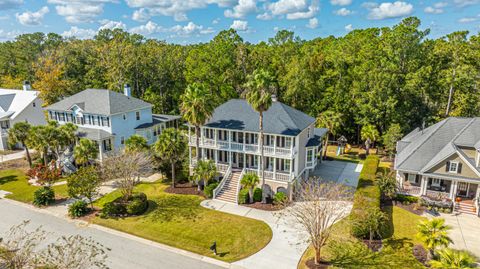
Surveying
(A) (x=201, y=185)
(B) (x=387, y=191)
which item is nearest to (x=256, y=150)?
(A) (x=201, y=185)

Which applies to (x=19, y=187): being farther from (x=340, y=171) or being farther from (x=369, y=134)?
(x=369, y=134)

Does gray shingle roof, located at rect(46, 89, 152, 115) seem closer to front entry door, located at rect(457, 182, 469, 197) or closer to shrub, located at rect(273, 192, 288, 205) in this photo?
shrub, located at rect(273, 192, 288, 205)

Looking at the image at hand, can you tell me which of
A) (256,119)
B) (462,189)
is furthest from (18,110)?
(462,189)

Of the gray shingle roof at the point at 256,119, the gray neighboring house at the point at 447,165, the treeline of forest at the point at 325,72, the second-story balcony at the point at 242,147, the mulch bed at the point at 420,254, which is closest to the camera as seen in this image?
the mulch bed at the point at 420,254

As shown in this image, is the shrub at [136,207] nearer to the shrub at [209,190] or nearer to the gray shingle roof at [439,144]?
the shrub at [209,190]

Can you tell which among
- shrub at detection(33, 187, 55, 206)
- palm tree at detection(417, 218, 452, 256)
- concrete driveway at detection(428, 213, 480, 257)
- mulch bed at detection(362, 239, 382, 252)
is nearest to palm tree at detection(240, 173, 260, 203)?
mulch bed at detection(362, 239, 382, 252)

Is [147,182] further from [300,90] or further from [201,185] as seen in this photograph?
[300,90]

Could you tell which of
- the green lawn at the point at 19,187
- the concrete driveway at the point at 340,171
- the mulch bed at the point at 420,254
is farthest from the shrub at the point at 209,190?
the mulch bed at the point at 420,254
